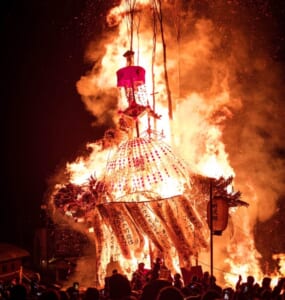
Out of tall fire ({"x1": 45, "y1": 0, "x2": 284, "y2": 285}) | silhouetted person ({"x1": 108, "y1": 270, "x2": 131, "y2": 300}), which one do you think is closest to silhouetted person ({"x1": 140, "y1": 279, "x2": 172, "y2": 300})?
silhouetted person ({"x1": 108, "y1": 270, "x2": 131, "y2": 300})

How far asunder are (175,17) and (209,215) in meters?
8.28

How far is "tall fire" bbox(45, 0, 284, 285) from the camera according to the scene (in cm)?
1003

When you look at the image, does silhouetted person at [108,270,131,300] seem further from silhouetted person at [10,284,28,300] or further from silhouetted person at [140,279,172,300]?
silhouetted person at [10,284,28,300]

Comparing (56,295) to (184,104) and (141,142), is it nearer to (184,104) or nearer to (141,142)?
(141,142)

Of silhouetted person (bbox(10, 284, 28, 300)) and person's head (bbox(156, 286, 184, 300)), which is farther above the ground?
person's head (bbox(156, 286, 184, 300))

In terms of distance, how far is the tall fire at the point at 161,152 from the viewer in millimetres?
10031

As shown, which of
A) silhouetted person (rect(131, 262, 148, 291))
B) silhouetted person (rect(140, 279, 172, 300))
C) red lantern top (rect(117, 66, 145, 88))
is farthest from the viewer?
red lantern top (rect(117, 66, 145, 88))

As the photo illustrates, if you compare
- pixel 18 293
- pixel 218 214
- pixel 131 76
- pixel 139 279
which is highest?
pixel 131 76

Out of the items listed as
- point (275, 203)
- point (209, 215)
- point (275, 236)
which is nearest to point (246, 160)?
point (275, 203)

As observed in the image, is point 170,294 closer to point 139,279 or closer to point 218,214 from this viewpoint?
point 218,214

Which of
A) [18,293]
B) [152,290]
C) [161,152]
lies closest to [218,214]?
[161,152]

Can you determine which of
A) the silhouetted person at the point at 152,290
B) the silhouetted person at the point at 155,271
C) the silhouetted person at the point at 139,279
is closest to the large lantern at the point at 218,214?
the silhouetted person at the point at 155,271

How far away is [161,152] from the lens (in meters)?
10.1

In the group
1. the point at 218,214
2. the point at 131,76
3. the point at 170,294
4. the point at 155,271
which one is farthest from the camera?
the point at 131,76
